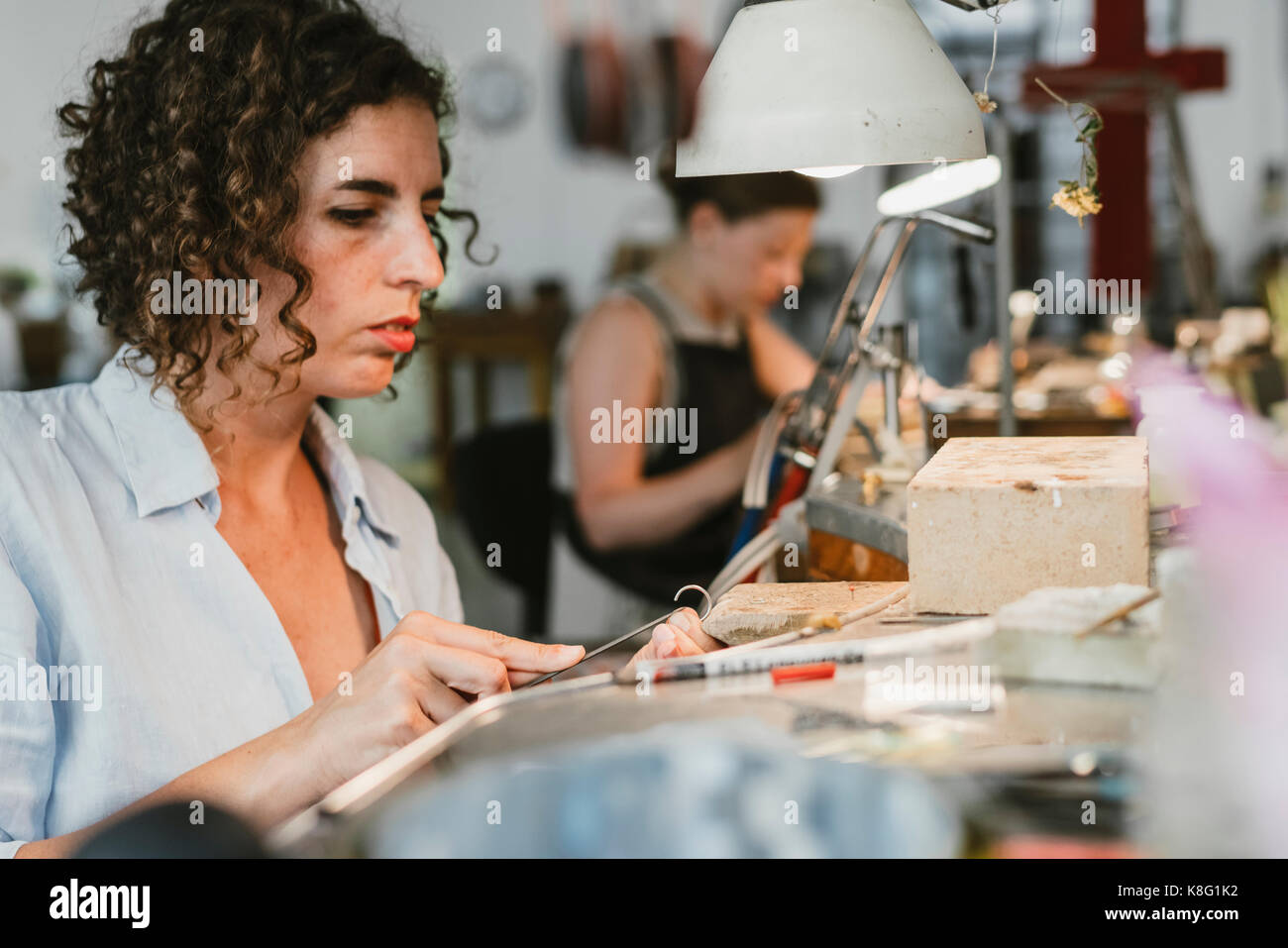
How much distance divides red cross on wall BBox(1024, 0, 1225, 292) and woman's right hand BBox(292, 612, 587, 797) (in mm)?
2473

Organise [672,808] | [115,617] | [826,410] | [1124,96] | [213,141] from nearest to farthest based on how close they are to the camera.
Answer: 1. [672,808]
2. [115,617]
3. [213,141]
4. [826,410]
5. [1124,96]

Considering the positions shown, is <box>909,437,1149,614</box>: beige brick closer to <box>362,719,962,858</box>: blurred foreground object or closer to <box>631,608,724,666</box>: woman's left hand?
<box>631,608,724,666</box>: woman's left hand

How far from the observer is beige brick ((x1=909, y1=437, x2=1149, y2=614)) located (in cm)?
99

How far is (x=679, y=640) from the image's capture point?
1.07 m

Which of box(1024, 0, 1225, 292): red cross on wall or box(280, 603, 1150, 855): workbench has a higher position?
box(1024, 0, 1225, 292): red cross on wall

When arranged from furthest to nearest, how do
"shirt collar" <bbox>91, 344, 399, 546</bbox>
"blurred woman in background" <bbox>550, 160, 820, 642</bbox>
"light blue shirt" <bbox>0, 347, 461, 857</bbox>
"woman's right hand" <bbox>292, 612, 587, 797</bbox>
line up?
"blurred woman in background" <bbox>550, 160, 820, 642</bbox> → "shirt collar" <bbox>91, 344, 399, 546</bbox> → "light blue shirt" <bbox>0, 347, 461, 857</bbox> → "woman's right hand" <bbox>292, 612, 587, 797</bbox>

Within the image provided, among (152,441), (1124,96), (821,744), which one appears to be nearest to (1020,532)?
(821,744)

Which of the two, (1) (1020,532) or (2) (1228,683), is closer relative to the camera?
(2) (1228,683)

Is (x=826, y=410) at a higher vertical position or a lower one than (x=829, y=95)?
lower

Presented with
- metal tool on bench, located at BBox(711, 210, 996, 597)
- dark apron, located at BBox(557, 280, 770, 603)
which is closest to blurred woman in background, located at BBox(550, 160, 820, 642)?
dark apron, located at BBox(557, 280, 770, 603)

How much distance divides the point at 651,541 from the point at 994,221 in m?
1.08

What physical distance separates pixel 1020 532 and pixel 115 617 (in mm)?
826

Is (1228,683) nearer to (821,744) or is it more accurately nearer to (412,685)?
(821,744)

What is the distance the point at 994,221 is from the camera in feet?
6.32
